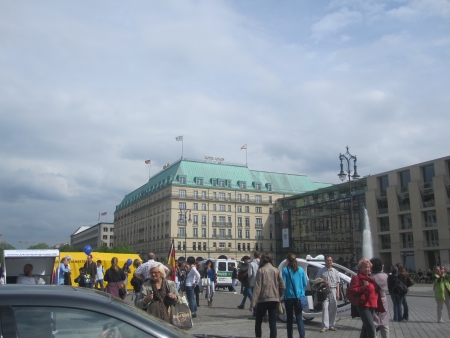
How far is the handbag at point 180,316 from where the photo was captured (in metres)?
6.70

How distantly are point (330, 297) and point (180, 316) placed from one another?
604 centimetres

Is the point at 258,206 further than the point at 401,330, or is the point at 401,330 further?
the point at 258,206

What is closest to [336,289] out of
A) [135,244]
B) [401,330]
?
[401,330]

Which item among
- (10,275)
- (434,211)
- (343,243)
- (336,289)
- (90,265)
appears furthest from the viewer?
(343,243)

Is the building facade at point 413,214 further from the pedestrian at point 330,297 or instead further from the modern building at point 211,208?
the pedestrian at point 330,297

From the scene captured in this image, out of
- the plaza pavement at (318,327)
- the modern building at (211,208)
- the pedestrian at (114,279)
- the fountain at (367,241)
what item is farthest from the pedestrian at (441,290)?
the modern building at (211,208)

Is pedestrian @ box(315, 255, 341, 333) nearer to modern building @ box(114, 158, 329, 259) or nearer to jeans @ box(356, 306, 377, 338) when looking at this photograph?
jeans @ box(356, 306, 377, 338)

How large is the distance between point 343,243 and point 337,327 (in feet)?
199

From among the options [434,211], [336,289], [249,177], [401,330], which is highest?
[249,177]

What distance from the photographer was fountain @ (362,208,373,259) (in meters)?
52.7

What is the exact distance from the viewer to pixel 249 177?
102 meters

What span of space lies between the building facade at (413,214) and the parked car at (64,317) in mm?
54772

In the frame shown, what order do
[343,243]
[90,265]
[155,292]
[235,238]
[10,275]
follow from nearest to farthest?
[155,292]
[90,265]
[10,275]
[343,243]
[235,238]

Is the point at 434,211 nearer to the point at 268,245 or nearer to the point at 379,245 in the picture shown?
the point at 379,245
